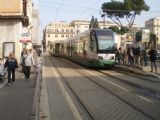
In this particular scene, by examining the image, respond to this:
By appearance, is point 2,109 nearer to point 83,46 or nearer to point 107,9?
point 83,46

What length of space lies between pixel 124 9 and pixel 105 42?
35887mm

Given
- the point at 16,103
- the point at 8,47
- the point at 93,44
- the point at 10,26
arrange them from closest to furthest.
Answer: the point at 16,103 → the point at 93,44 → the point at 8,47 → the point at 10,26

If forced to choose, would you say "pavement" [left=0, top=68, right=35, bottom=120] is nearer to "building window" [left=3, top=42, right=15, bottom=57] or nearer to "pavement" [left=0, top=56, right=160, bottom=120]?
"pavement" [left=0, top=56, right=160, bottom=120]

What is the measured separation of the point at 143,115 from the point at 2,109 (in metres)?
4.21

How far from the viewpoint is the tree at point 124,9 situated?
67.7 m

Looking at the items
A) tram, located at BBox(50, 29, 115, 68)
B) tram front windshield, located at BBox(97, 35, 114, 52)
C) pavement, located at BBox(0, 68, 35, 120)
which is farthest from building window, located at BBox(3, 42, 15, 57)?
pavement, located at BBox(0, 68, 35, 120)

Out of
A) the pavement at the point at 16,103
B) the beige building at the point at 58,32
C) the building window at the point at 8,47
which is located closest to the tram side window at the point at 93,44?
the building window at the point at 8,47

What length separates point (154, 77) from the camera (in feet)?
89.7

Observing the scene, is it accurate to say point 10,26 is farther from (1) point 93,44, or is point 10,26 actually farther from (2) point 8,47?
(1) point 93,44

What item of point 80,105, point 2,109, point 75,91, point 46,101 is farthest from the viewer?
point 75,91

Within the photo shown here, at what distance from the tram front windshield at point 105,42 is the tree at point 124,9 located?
Result: 32.2m

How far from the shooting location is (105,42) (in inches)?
1421

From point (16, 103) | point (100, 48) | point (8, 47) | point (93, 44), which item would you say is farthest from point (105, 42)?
point (16, 103)

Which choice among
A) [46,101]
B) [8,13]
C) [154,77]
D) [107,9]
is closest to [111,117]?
[46,101]
